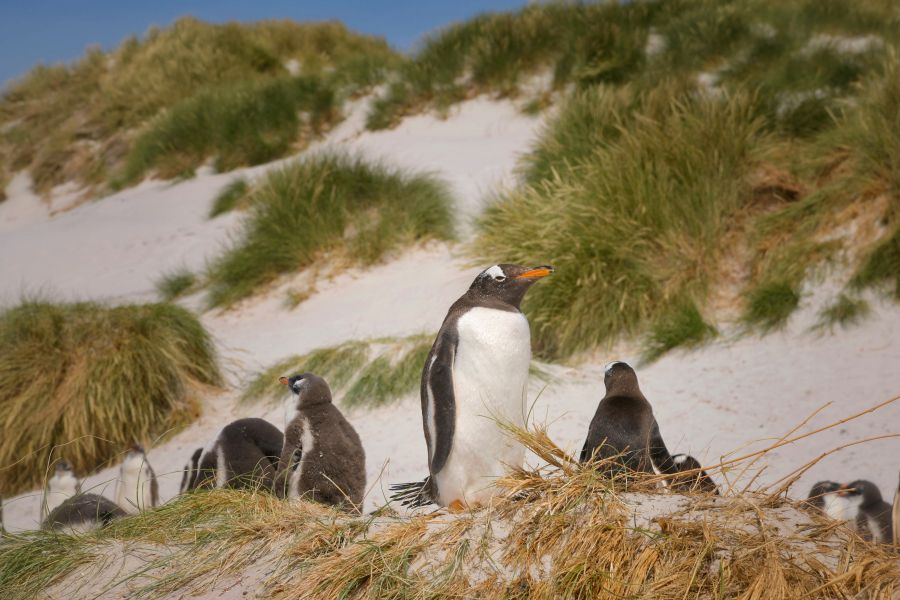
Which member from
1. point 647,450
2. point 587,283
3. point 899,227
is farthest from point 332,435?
point 899,227

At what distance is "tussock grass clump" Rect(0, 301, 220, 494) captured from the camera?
5.54 meters

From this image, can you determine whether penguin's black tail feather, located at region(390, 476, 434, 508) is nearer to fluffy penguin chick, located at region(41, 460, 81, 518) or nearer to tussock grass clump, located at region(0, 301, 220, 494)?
fluffy penguin chick, located at region(41, 460, 81, 518)

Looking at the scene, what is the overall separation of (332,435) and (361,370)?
7.02 feet

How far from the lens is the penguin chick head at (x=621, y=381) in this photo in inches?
121

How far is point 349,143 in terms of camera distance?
11.3m

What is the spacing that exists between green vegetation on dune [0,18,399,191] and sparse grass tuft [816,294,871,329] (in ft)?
27.2

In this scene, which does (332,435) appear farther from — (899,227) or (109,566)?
(899,227)

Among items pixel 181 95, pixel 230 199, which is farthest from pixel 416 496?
pixel 181 95

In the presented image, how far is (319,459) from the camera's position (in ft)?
10.8

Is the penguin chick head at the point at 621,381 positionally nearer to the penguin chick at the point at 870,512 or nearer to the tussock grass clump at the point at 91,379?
the penguin chick at the point at 870,512

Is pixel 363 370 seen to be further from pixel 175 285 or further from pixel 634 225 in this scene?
pixel 175 285

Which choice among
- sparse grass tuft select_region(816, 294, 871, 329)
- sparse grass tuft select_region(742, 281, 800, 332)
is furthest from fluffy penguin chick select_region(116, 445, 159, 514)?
sparse grass tuft select_region(816, 294, 871, 329)

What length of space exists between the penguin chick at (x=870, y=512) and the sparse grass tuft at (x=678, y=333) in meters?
1.87

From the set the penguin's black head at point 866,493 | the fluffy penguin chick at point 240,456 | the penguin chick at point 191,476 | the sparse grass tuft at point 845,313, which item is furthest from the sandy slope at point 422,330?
the penguin chick at point 191,476
